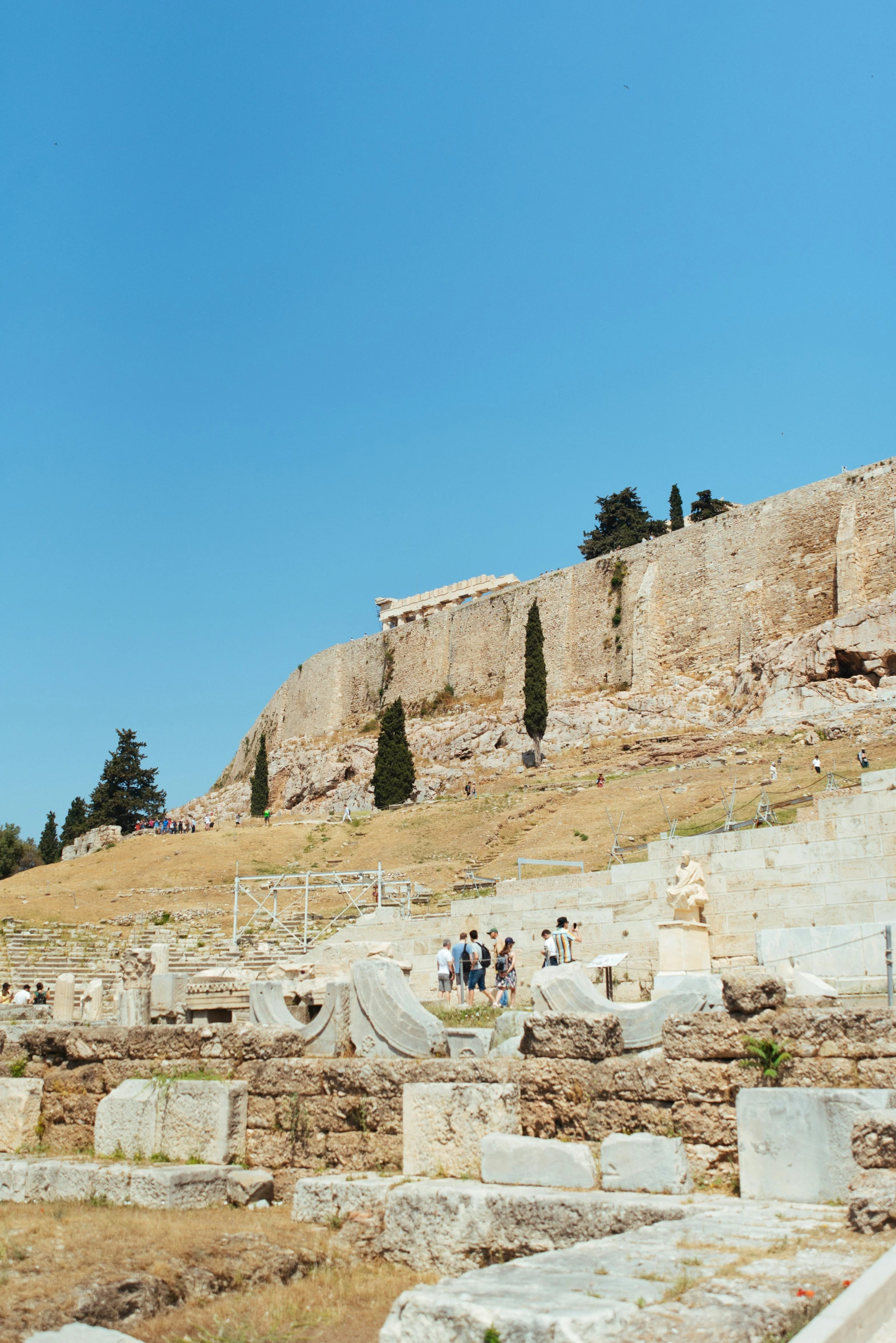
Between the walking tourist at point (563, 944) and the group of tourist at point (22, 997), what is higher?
the walking tourist at point (563, 944)

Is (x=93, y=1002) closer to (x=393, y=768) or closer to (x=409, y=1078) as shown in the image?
(x=409, y=1078)

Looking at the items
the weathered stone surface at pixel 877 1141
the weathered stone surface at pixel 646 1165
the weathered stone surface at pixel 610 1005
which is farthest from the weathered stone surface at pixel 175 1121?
the weathered stone surface at pixel 877 1141

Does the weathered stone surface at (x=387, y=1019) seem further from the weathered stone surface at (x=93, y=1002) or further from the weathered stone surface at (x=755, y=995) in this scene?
the weathered stone surface at (x=93, y=1002)

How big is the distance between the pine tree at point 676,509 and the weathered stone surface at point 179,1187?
5086 cm

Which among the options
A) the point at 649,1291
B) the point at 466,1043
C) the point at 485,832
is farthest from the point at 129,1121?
the point at 485,832

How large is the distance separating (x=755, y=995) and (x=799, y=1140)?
71 centimetres

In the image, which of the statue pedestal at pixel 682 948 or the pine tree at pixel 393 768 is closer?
the statue pedestal at pixel 682 948

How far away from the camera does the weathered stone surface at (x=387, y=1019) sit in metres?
6.63

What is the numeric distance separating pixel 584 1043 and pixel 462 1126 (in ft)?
2.48

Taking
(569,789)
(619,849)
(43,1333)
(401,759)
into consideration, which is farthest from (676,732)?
(43,1333)

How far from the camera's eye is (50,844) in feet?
205

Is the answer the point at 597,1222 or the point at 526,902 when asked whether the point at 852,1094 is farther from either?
the point at 526,902

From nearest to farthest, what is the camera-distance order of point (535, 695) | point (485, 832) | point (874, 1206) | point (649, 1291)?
point (649, 1291)
point (874, 1206)
point (485, 832)
point (535, 695)

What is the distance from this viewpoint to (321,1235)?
5570 millimetres
